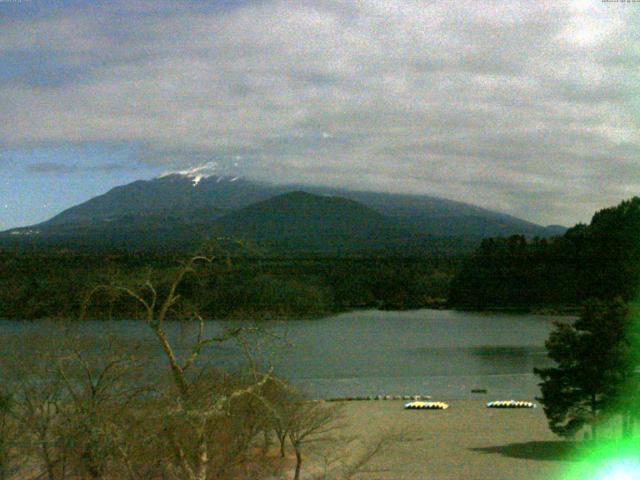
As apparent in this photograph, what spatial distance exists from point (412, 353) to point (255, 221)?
2169 inches

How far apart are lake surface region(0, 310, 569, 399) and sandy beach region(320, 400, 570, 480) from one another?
2.05 metres

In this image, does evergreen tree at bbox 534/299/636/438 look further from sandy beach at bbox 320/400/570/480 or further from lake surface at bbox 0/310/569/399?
lake surface at bbox 0/310/569/399

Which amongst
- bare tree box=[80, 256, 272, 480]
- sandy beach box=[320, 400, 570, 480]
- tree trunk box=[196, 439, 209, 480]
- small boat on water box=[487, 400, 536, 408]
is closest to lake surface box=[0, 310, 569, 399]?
sandy beach box=[320, 400, 570, 480]

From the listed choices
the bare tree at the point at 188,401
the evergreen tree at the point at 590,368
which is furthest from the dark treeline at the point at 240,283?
the evergreen tree at the point at 590,368

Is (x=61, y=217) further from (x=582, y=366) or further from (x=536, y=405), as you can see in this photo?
(x=582, y=366)

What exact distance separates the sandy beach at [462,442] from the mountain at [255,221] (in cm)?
2251

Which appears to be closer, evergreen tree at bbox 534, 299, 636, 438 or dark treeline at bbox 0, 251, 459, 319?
evergreen tree at bbox 534, 299, 636, 438

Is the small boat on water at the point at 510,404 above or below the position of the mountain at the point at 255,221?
below

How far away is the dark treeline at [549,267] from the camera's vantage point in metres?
51.8

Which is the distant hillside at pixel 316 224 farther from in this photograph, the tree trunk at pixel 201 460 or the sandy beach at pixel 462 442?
the tree trunk at pixel 201 460

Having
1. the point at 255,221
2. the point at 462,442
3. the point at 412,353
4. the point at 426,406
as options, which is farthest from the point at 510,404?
the point at 255,221

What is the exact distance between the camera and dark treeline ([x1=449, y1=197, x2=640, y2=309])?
5181 centimetres

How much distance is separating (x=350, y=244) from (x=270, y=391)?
231 ft

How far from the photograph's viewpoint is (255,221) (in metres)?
90.4
